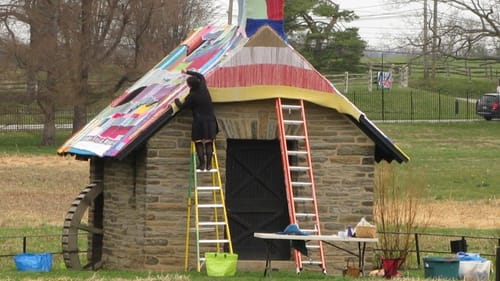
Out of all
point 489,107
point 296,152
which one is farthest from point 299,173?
point 489,107

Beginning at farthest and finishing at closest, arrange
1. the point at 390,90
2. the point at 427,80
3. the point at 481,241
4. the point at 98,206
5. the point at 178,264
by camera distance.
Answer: the point at 427,80 < the point at 390,90 < the point at 481,241 < the point at 98,206 < the point at 178,264

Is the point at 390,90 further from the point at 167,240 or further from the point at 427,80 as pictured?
the point at 167,240

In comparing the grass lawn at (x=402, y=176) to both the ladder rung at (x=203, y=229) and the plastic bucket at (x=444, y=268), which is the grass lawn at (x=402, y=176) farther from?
the ladder rung at (x=203, y=229)

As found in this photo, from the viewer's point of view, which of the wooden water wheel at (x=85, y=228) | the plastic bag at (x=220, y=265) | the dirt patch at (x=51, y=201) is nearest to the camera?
the plastic bag at (x=220, y=265)

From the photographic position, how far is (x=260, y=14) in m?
21.7

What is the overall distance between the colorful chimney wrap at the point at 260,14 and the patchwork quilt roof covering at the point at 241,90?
209mm

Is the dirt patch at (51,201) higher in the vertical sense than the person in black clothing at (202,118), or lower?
lower

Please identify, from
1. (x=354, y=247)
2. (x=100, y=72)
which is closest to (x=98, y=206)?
(x=354, y=247)

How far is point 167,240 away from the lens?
2041cm

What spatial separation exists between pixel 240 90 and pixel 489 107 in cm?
4655

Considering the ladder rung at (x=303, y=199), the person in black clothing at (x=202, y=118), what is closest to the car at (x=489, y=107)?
the ladder rung at (x=303, y=199)

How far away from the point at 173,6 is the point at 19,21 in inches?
313

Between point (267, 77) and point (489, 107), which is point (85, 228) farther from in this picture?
point (489, 107)

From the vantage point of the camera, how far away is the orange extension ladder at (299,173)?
65.3ft
